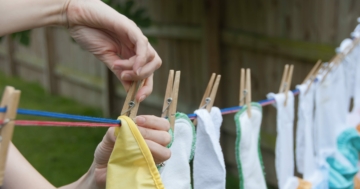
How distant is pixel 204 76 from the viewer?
10.7ft

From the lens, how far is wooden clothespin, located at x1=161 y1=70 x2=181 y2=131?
91 cm

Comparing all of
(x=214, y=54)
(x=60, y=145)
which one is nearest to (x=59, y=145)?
(x=60, y=145)

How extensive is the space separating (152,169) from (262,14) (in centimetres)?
216

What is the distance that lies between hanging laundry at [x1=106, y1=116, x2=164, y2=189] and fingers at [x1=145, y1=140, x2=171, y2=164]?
2cm

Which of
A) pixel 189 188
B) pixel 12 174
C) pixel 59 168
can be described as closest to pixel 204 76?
pixel 59 168

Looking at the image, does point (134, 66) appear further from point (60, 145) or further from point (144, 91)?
point (60, 145)

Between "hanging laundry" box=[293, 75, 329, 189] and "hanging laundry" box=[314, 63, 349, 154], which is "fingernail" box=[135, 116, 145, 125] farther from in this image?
"hanging laundry" box=[314, 63, 349, 154]

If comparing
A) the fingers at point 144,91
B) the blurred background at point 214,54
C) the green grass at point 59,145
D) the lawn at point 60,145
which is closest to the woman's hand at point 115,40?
the fingers at point 144,91

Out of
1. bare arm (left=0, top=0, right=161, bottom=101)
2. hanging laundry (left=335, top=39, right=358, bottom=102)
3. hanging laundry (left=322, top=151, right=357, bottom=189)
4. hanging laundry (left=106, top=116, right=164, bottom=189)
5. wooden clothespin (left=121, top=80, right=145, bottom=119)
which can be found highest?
hanging laundry (left=335, top=39, right=358, bottom=102)

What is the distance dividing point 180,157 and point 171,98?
0.14 metres

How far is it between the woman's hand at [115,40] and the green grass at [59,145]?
2.61 metres

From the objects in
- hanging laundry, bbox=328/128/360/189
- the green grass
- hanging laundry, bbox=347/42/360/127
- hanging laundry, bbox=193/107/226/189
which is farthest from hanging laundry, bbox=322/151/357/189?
the green grass

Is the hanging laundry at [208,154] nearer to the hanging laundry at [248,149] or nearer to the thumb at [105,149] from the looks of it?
the hanging laundry at [248,149]

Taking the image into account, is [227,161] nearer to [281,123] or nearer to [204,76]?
[204,76]
